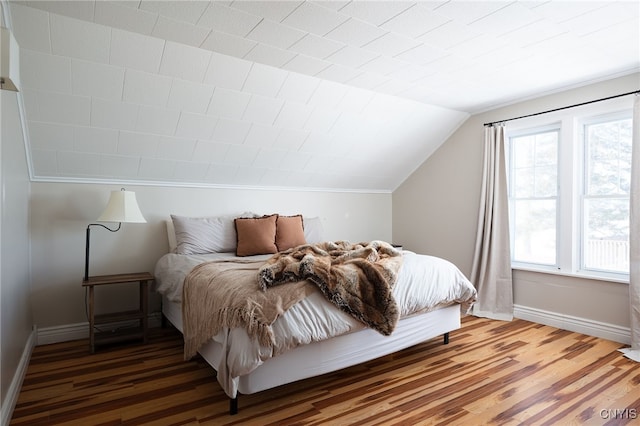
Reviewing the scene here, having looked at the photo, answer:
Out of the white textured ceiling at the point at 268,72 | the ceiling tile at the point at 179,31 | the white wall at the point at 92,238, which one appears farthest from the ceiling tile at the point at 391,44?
the white wall at the point at 92,238

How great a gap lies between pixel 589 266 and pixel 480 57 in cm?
220

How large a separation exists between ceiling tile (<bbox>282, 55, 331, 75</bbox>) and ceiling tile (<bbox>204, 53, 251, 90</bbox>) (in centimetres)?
32

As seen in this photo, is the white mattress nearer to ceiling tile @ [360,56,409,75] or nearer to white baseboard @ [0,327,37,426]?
white baseboard @ [0,327,37,426]

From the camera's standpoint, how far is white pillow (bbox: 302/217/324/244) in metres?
4.19

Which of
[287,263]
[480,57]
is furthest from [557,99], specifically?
[287,263]

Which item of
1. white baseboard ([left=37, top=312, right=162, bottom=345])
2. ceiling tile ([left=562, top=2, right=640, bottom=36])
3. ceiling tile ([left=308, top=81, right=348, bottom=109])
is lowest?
white baseboard ([left=37, top=312, right=162, bottom=345])

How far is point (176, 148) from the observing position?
3.47 m

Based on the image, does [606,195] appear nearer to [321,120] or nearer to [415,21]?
[415,21]

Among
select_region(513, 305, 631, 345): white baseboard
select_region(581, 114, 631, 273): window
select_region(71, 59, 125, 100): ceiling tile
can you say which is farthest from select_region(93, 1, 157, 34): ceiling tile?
select_region(513, 305, 631, 345): white baseboard

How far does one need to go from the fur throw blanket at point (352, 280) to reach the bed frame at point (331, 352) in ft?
0.64

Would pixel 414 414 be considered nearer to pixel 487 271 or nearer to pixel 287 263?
pixel 287 263

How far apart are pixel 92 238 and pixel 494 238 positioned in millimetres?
3847

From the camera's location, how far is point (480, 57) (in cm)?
289

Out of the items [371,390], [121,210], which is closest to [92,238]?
[121,210]
